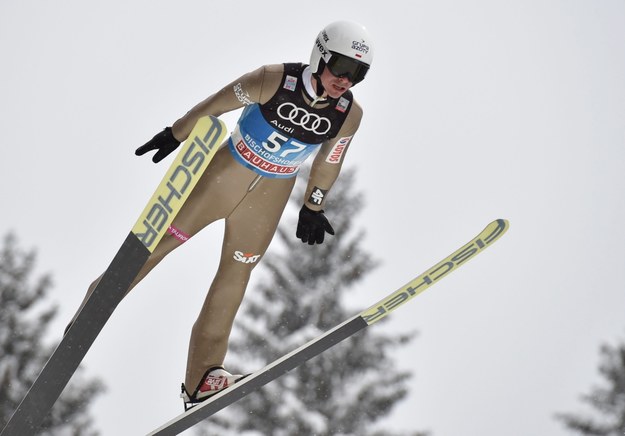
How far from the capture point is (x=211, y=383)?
5.35 meters

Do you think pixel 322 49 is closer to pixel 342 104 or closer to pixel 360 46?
pixel 360 46

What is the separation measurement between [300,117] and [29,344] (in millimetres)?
10083

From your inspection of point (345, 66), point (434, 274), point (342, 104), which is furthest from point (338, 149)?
point (434, 274)

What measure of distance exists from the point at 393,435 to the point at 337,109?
370 inches

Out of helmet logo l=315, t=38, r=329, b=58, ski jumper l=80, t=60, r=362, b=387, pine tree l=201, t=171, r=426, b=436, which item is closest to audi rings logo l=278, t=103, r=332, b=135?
ski jumper l=80, t=60, r=362, b=387

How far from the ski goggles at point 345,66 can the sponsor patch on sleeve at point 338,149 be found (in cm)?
44

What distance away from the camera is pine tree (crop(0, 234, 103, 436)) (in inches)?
547

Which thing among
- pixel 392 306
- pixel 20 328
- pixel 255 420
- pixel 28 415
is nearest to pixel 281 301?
pixel 255 420

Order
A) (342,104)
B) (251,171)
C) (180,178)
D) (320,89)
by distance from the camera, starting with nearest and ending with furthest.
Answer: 1. (180,178)
2. (320,89)
3. (342,104)
4. (251,171)

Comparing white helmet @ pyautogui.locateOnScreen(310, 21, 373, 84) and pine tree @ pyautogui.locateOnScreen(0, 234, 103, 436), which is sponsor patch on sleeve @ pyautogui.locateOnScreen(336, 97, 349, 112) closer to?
white helmet @ pyautogui.locateOnScreen(310, 21, 373, 84)

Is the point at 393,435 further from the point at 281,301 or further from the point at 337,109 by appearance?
the point at 337,109

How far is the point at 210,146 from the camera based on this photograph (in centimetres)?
450

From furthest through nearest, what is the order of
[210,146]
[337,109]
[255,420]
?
1. [255,420]
2. [337,109]
3. [210,146]

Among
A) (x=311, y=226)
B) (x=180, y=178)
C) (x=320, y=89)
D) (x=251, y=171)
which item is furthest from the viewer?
(x=311, y=226)
